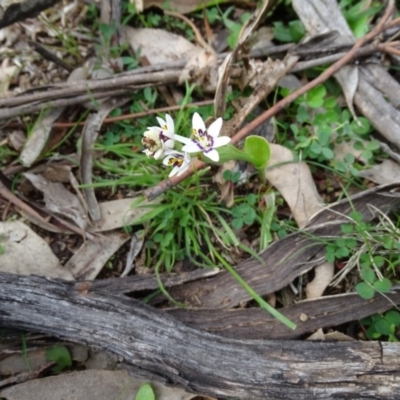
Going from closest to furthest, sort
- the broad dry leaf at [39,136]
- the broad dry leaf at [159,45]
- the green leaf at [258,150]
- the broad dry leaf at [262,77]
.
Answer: the green leaf at [258,150] < the broad dry leaf at [262,77] < the broad dry leaf at [39,136] < the broad dry leaf at [159,45]

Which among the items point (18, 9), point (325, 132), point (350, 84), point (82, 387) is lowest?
point (82, 387)

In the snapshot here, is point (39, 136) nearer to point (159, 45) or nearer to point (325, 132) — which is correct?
point (159, 45)

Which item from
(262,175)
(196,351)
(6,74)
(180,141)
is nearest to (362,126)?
(262,175)

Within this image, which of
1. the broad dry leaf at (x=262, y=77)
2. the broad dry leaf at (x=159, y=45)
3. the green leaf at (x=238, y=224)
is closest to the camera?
the green leaf at (x=238, y=224)

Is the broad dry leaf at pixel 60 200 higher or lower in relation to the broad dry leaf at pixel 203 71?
lower

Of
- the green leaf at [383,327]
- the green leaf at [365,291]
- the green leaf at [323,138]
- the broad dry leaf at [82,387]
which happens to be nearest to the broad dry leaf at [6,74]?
the broad dry leaf at [82,387]

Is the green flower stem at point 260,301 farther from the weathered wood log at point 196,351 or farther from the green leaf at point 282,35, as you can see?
the green leaf at point 282,35

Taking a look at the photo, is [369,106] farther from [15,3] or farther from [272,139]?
[15,3]
